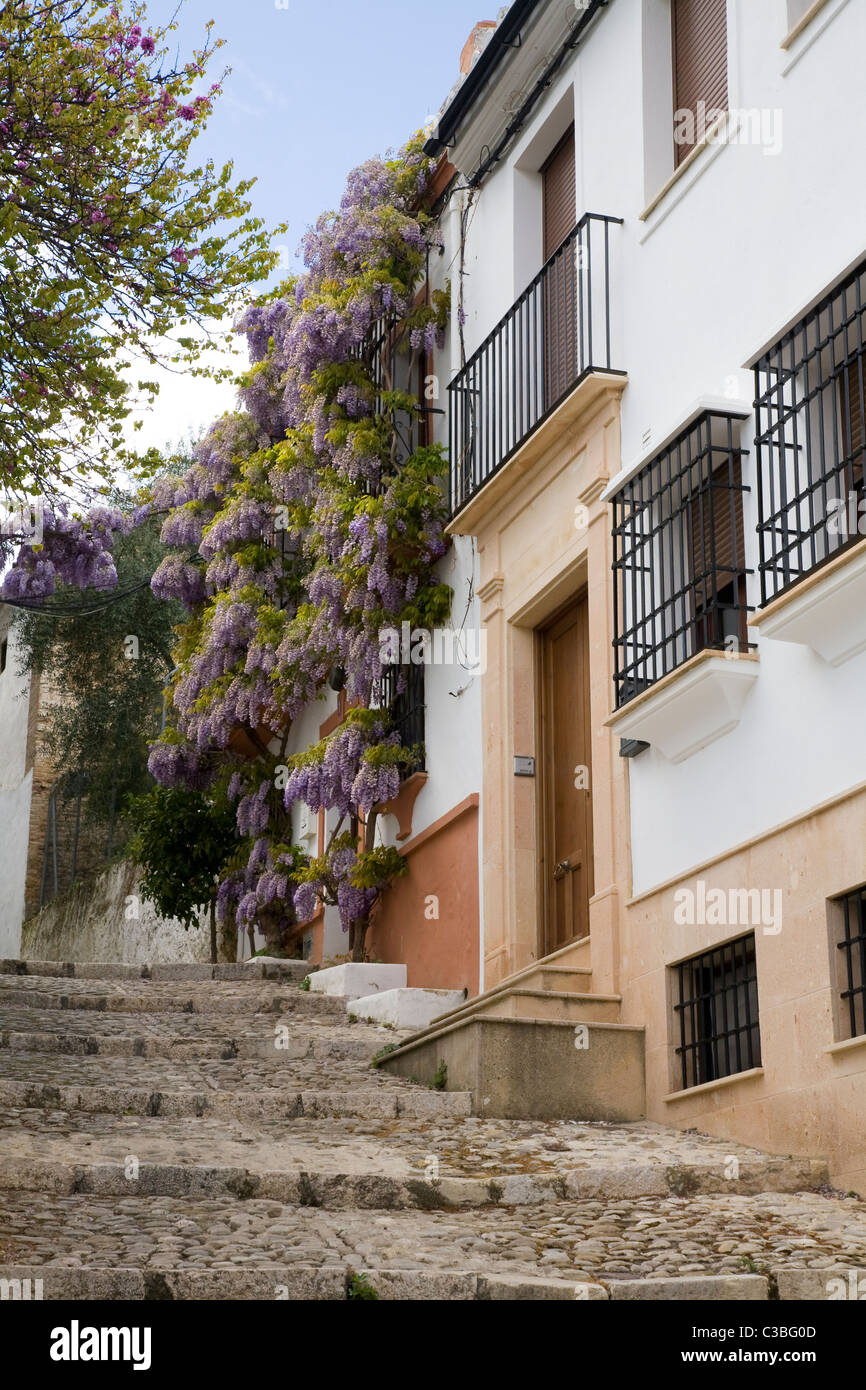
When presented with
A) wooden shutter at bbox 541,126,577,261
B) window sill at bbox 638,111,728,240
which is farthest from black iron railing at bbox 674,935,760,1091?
wooden shutter at bbox 541,126,577,261

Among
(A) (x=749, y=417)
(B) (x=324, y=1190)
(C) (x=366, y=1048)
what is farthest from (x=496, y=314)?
(B) (x=324, y=1190)

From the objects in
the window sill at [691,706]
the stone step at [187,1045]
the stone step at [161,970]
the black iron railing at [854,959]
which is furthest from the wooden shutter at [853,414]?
the stone step at [161,970]

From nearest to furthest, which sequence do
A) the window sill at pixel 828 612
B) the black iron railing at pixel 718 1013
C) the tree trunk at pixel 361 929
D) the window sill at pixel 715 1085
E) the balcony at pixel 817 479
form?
1. the window sill at pixel 828 612
2. the balcony at pixel 817 479
3. the window sill at pixel 715 1085
4. the black iron railing at pixel 718 1013
5. the tree trunk at pixel 361 929

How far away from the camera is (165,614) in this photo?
22.2 meters

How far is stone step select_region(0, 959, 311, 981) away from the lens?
1190 centimetres

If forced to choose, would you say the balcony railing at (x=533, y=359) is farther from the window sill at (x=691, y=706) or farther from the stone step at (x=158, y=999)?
the stone step at (x=158, y=999)

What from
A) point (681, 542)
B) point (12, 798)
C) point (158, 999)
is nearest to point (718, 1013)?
point (681, 542)

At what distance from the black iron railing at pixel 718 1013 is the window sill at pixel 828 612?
1.38 metres

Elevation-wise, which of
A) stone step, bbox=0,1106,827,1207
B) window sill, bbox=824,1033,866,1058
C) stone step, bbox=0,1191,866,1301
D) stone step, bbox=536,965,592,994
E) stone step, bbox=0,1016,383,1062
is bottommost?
stone step, bbox=0,1191,866,1301

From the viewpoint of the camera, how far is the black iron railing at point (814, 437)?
6.36 metres

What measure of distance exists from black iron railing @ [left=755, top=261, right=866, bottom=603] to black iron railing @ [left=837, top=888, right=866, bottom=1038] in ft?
4.22

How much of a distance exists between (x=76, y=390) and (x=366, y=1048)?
4.16 metres

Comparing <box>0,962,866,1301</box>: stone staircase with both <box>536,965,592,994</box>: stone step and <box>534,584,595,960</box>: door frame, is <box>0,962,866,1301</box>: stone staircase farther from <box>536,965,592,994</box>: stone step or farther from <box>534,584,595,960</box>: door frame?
<box>534,584,595,960</box>: door frame

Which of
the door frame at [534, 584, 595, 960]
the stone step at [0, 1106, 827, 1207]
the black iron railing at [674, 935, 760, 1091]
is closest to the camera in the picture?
the stone step at [0, 1106, 827, 1207]
